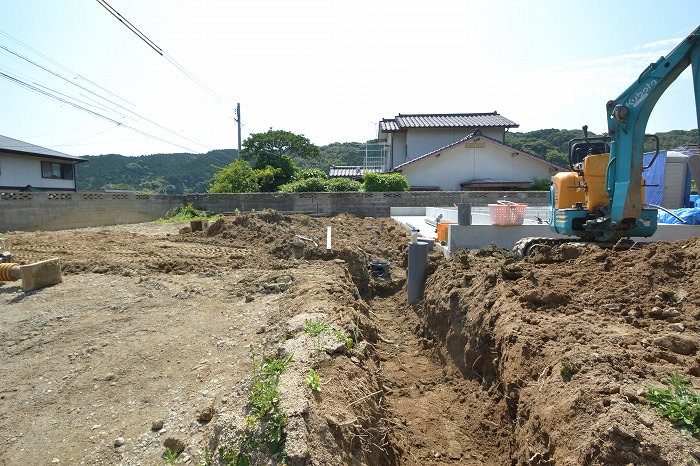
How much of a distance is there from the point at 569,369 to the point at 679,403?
0.62 meters

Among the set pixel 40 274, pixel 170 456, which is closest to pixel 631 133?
pixel 170 456

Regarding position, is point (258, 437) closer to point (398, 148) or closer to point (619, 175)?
point (619, 175)

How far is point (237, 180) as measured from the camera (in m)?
21.6

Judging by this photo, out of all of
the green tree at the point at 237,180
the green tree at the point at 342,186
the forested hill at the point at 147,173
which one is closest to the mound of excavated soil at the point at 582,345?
the green tree at the point at 342,186

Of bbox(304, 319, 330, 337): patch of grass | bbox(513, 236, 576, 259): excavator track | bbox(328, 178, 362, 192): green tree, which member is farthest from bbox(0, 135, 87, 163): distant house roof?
bbox(513, 236, 576, 259): excavator track

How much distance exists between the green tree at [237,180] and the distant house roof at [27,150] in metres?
9.22

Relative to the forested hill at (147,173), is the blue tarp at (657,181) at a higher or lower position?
lower

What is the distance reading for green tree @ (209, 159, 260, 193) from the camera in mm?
21656

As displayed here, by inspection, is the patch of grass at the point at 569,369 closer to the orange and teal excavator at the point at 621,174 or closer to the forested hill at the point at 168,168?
the orange and teal excavator at the point at 621,174

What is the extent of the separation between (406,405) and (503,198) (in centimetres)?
1357

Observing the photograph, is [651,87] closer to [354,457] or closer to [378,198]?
[354,457]

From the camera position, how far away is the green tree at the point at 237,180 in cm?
2166

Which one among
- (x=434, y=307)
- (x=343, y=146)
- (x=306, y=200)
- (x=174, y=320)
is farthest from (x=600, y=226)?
(x=343, y=146)

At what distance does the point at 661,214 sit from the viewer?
1105 centimetres
